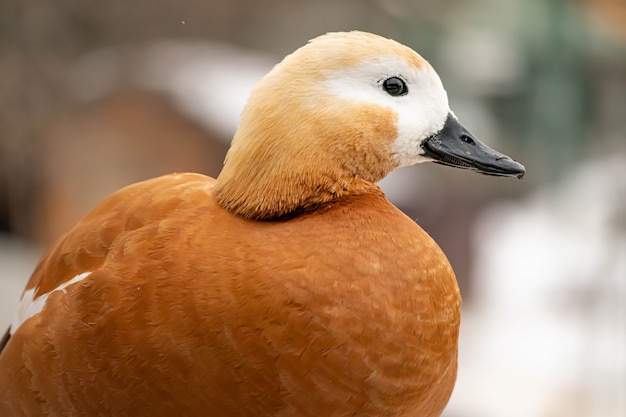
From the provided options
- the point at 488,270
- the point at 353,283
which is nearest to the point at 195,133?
the point at 488,270

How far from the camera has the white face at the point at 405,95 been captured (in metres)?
0.86

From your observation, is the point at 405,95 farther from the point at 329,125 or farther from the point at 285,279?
the point at 285,279

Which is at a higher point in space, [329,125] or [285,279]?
[329,125]

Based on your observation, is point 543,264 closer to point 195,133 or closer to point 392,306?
point 195,133

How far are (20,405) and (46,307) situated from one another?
107 millimetres

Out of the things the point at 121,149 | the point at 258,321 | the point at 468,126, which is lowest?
the point at 258,321

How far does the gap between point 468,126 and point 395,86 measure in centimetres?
203

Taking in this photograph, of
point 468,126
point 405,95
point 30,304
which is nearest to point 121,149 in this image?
point 468,126

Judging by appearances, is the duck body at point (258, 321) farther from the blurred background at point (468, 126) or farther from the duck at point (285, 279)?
the blurred background at point (468, 126)

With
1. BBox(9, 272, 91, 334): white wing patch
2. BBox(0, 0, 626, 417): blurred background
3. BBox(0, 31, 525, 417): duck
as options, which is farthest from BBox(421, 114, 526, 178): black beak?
BBox(0, 0, 626, 417): blurred background

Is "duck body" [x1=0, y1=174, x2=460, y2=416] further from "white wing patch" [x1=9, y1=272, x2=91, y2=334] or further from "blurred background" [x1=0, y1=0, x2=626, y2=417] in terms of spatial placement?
"blurred background" [x1=0, y1=0, x2=626, y2=417]

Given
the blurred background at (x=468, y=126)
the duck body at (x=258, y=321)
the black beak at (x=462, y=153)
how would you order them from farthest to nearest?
the blurred background at (x=468, y=126), the black beak at (x=462, y=153), the duck body at (x=258, y=321)

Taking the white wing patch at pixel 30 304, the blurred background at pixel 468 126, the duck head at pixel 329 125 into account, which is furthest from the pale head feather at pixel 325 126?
the blurred background at pixel 468 126

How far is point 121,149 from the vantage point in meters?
2.68
